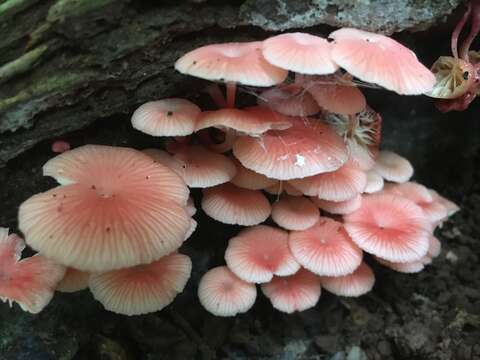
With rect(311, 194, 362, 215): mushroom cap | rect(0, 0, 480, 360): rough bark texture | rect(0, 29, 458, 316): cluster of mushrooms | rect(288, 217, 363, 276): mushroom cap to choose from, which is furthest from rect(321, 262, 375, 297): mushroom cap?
rect(0, 0, 480, 360): rough bark texture

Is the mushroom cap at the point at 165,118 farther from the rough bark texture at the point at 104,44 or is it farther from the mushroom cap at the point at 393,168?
the mushroom cap at the point at 393,168

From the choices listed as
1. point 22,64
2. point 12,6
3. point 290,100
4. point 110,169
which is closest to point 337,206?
point 290,100

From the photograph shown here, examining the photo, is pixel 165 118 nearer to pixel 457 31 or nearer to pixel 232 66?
pixel 232 66

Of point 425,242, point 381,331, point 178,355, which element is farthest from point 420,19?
point 178,355

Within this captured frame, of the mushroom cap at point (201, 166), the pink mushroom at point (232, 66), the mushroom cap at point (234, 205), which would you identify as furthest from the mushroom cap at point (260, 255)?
the pink mushroom at point (232, 66)

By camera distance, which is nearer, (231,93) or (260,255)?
(231,93)

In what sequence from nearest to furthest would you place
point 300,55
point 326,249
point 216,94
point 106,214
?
point 106,214, point 300,55, point 216,94, point 326,249
